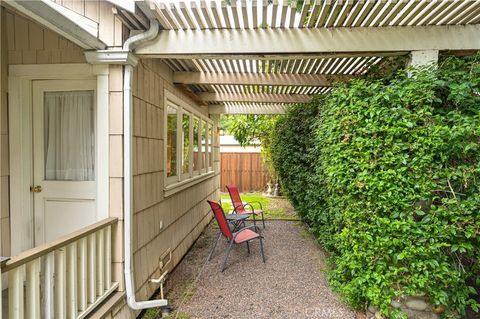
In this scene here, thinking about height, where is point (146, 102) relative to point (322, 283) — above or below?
above

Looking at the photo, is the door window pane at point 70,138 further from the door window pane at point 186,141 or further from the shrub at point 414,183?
the shrub at point 414,183

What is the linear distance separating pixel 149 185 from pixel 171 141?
1.12m

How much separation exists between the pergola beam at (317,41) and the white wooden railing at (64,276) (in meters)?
1.82

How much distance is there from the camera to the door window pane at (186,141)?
485cm

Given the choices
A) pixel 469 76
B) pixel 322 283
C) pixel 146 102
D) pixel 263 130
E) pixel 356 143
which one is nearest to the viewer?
pixel 469 76

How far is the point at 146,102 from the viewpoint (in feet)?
10.2

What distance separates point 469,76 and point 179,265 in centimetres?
415


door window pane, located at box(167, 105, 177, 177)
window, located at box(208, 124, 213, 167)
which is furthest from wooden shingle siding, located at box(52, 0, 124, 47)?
window, located at box(208, 124, 213, 167)

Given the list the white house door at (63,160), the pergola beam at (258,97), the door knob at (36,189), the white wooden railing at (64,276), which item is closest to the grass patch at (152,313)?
the white wooden railing at (64,276)

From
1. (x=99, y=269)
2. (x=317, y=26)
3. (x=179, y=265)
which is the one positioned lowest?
(x=179, y=265)

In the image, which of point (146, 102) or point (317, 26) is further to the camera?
point (146, 102)

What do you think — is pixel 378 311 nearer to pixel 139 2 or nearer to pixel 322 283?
pixel 322 283

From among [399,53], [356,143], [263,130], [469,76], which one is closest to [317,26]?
[399,53]

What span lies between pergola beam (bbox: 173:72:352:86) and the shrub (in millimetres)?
1692
